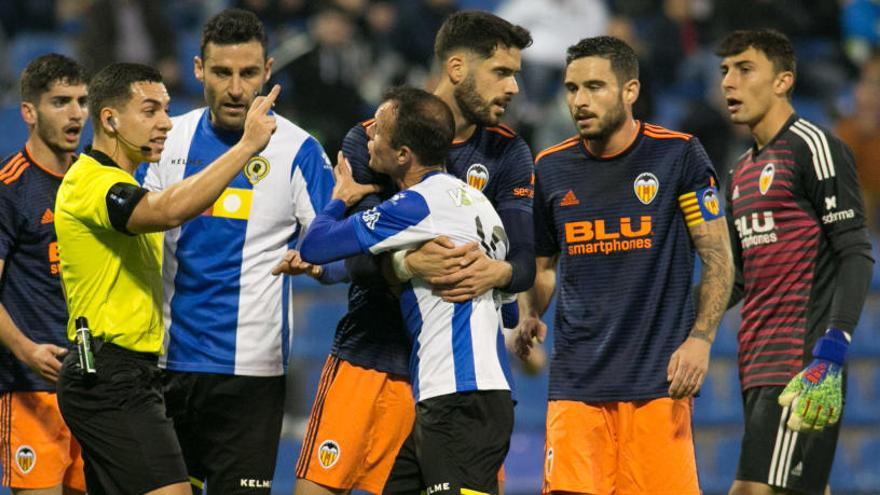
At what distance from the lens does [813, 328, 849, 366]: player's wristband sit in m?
6.16

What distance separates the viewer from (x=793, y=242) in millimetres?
6523

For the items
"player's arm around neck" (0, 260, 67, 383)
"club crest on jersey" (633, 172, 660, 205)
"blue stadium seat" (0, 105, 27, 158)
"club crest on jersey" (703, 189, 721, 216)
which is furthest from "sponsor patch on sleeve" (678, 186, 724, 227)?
"blue stadium seat" (0, 105, 27, 158)

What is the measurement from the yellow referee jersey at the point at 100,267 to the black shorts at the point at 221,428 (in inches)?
15.6

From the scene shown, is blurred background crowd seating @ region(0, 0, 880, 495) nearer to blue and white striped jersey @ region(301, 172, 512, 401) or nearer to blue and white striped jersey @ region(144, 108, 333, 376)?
blue and white striped jersey @ region(144, 108, 333, 376)

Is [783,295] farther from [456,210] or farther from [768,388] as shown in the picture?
[456,210]

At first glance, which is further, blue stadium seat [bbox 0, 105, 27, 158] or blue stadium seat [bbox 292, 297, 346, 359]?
blue stadium seat [bbox 0, 105, 27, 158]

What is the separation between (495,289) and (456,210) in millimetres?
406

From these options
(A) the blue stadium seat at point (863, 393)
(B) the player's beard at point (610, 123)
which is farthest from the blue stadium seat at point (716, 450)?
(B) the player's beard at point (610, 123)

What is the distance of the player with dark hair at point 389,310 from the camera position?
6.07 metres

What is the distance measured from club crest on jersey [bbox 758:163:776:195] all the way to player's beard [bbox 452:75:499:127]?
4.69 ft

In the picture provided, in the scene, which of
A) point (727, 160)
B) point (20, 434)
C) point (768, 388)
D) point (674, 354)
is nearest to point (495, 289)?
point (674, 354)

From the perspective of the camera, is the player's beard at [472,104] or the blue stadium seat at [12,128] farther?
the blue stadium seat at [12,128]

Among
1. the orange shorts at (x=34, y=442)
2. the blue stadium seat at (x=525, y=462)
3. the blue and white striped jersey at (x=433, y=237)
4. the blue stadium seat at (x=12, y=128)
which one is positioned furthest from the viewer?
the blue stadium seat at (x=12, y=128)

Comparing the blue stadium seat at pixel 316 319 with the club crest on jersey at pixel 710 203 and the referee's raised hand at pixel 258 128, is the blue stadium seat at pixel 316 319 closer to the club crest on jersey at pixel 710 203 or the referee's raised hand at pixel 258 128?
the club crest on jersey at pixel 710 203
